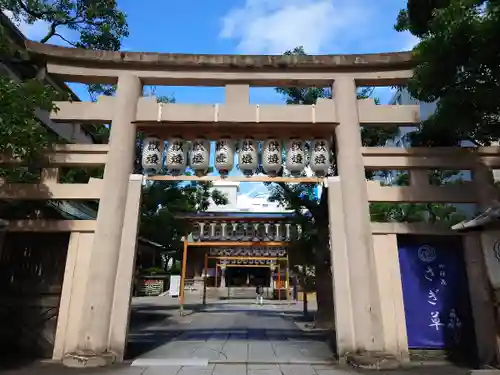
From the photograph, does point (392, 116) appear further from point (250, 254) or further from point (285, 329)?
point (250, 254)

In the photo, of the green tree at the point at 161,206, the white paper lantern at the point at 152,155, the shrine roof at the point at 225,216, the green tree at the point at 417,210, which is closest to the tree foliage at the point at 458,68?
the green tree at the point at 417,210

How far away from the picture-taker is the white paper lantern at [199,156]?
813 centimetres

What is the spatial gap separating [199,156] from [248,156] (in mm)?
1082

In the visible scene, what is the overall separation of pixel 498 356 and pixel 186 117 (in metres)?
7.16

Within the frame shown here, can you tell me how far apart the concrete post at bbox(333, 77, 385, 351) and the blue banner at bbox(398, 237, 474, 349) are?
2.79ft

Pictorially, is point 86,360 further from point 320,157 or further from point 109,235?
point 320,157

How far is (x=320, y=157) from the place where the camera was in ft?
26.8

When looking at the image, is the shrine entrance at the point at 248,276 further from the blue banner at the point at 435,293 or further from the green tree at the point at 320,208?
the blue banner at the point at 435,293

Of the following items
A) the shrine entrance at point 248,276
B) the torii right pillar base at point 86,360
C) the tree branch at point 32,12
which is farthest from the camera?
the shrine entrance at point 248,276

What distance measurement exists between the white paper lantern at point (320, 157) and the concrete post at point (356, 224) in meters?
0.35

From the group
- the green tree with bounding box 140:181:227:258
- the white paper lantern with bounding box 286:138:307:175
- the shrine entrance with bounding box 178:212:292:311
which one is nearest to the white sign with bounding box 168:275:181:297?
the shrine entrance with bounding box 178:212:292:311

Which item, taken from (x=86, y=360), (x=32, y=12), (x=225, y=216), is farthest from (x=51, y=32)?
(x=225, y=216)

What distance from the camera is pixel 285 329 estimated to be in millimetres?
12938

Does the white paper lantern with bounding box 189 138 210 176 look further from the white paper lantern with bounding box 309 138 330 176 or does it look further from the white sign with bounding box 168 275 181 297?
the white sign with bounding box 168 275 181 297
